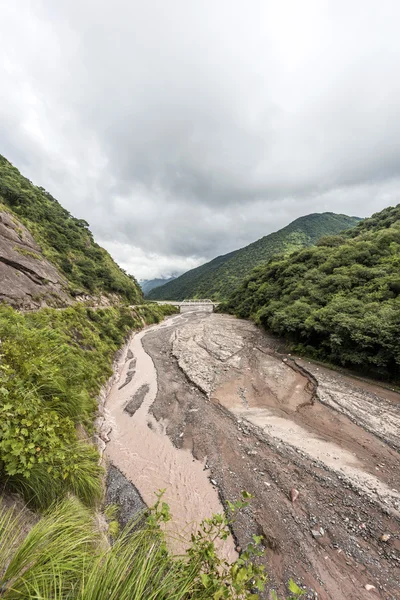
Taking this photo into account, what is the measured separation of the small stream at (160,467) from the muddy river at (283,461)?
0.04 metres

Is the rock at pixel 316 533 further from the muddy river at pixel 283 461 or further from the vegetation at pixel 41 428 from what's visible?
the vegetation at pixel 41 428

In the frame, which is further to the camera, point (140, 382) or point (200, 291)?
point (200, 291)

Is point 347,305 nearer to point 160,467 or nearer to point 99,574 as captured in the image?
point 160,467

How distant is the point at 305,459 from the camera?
8773 mm

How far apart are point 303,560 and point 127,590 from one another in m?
6.36

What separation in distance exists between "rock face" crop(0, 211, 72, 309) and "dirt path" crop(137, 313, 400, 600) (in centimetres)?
1335

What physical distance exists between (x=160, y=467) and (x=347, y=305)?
62.7 ft

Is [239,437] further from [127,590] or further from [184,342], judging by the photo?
[184,342]

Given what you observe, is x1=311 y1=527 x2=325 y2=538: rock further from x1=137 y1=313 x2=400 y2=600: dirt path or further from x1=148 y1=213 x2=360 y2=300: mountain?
x1=148 y1=213 x2=360 y2=300: mountain

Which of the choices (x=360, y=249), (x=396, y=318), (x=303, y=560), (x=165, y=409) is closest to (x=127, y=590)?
(x=303, y=560)

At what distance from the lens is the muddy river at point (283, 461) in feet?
18.7

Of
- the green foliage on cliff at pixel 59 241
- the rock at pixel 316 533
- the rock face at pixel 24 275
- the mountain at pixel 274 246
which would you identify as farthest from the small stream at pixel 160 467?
the mountain at pixel 274 246

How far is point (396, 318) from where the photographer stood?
48.4 ft

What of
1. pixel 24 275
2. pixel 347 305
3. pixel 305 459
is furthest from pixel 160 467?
pixel 24 275
